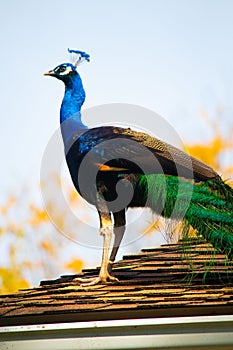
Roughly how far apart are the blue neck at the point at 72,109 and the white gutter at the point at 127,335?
1.92m

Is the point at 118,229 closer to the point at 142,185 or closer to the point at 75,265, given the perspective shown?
the point at 142,185

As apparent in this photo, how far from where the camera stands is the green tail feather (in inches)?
223

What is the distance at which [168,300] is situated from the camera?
465cm

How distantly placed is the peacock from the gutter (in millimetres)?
1087

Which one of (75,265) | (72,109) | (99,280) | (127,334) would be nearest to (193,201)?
(99,280)

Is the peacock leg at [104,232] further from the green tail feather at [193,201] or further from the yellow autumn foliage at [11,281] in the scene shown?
the yellow autumn foliage at [11,281]

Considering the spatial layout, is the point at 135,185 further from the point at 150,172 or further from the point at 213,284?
Result: the point at 213,284

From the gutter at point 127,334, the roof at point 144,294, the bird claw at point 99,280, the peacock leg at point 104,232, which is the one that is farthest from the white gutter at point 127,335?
the peacock leg at point 104,232

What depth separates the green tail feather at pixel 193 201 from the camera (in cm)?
566

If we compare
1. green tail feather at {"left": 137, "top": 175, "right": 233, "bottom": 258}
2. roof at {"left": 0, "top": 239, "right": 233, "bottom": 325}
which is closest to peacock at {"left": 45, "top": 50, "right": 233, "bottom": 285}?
green tail feather at {"left": 137, "top": 175, "right": 233, "bottom": 258}

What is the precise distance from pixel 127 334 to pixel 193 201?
5.10 ft

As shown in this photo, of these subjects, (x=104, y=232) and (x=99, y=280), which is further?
(x=104, y=232)

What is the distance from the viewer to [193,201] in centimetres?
572

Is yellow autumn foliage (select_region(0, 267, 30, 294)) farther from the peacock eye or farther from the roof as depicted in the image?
the roof
